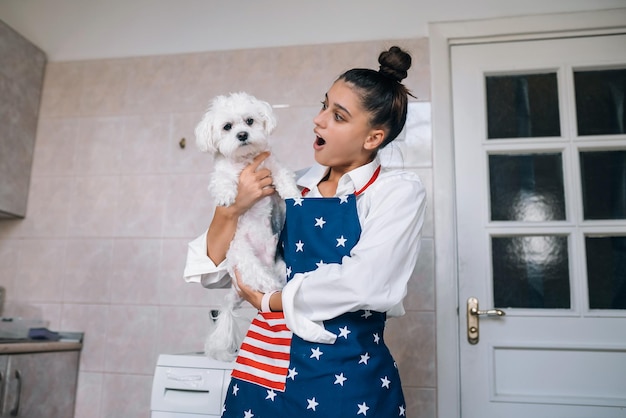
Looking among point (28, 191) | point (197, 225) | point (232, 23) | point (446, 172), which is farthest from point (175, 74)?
point (446, 172)

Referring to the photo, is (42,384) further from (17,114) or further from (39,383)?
(17,114)

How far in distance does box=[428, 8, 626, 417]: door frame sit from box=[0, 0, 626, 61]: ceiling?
0.06 m

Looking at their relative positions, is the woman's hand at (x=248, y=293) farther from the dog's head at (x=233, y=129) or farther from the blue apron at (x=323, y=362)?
the dog's head at (x=233, y=129)

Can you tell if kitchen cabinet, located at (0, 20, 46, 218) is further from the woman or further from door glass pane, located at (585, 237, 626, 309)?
door glass pane, located at (585, 237, 626, 309)

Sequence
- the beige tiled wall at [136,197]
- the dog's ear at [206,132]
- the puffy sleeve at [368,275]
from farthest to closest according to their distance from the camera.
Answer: the beige tiled wall at [136,197] < the dog's ear at [206,132] < the puffy sleeve at [368,275]

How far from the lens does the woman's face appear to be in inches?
53.1

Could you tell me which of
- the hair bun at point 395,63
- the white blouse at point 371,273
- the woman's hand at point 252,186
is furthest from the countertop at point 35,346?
the hair bun at point 395,63

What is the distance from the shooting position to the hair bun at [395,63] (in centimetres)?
135

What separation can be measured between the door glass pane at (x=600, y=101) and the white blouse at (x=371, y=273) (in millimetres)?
1618

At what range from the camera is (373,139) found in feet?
4.56

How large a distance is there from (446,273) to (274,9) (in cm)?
149

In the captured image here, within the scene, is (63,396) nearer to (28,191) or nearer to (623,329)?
(28,191)

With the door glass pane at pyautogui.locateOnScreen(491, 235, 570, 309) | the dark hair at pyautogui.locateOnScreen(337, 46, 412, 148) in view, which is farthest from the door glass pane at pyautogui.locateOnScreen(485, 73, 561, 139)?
the dark hair at pyautogui.locateOnScreen(337, 46, 412, 148)

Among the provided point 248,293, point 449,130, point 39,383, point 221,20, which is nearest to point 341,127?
point 248,293
